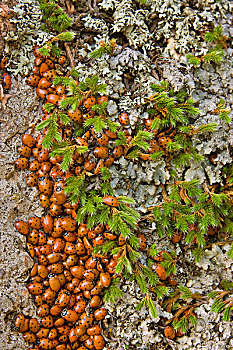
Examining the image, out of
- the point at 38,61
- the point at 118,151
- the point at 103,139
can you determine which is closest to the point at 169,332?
the point at 118,151

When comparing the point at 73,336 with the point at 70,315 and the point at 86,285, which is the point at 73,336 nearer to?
the point at 70,315

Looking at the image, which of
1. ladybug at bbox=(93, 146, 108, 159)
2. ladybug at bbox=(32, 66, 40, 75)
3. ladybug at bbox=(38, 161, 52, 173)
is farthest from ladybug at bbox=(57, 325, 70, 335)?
ladybug at bbox=(32, 66, 40, 75)

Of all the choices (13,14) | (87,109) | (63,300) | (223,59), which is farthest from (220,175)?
(13,14)

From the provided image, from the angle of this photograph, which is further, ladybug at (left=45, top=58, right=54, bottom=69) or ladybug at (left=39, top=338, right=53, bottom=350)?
ladybug at (left=45, top=58, right=54, bottom=69)

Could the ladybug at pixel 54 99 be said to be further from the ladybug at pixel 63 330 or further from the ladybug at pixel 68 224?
the ladybug at pixel 63 330

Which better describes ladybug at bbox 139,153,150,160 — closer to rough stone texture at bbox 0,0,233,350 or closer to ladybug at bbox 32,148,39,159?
rough stone texture at bbox 0,0,233,350

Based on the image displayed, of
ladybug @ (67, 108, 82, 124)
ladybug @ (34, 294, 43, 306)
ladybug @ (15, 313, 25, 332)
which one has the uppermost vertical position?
ladybug @ (67, 108, 82, 124)
